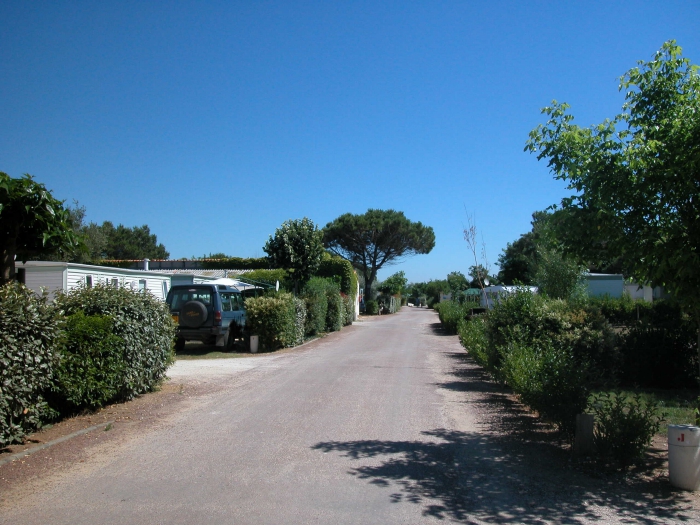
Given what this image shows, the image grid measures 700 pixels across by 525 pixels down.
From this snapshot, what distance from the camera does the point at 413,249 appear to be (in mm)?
59594

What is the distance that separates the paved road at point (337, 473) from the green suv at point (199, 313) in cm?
712

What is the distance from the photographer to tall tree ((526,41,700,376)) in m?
5.67

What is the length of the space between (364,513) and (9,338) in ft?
13.7

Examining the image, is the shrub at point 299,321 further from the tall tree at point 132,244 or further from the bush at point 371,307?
the tall tree at point 132,244

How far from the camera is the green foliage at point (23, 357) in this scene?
6.12 metres

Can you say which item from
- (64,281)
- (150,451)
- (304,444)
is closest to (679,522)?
(304,444)

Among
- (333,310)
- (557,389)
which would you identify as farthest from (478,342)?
(333,310)

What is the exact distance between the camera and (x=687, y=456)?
5359 millimetres

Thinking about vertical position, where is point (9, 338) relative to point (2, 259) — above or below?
below

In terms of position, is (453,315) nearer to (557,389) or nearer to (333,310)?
(333,310)

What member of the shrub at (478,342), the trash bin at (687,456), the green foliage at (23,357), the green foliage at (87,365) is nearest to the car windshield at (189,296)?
the shrub at (478,342)

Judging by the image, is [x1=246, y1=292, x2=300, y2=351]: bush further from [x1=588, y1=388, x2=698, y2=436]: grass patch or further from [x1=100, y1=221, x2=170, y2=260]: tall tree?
[x1=100, y1=221, x2=170, y2=260]: tall tree

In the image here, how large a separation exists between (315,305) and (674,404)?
16205mm

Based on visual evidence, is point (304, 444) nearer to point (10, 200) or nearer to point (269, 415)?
point (269, 415)
